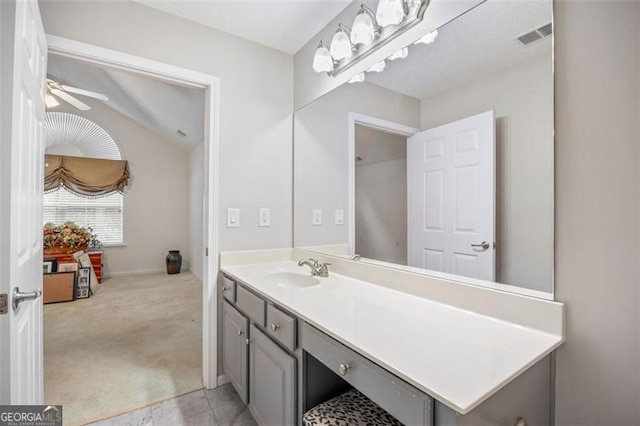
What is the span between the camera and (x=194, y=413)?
1.68 m

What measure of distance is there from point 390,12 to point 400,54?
0.19m

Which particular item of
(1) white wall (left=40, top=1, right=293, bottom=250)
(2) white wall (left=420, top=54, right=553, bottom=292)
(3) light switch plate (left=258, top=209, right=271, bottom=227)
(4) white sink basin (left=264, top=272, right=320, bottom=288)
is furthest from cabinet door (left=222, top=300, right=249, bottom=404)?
(2) white wall (left=420, top=54, right=553, bottom=292)

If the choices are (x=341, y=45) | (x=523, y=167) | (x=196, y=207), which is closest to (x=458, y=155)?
Result: (x=523, y=167)

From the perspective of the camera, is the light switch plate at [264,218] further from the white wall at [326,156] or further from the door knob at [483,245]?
the door knob at [483,245]

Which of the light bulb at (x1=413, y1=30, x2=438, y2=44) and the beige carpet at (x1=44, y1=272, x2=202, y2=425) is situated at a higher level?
the light bulb at (x1=413, y1=30, x2=438, y2=44)

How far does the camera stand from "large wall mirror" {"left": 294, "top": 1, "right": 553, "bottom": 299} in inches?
39.8

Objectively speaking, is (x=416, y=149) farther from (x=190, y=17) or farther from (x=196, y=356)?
(x=196, y=356)

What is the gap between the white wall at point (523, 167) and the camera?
3.18 ft

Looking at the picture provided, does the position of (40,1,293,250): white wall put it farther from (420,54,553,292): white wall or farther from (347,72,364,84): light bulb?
(420,54,553,292): white wall

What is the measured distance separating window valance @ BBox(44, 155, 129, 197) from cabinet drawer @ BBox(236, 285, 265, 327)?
4872 millimetres

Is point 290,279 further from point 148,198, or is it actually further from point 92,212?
point 92,212

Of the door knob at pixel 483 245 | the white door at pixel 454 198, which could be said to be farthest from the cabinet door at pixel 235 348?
the door knob at pixel 483 245

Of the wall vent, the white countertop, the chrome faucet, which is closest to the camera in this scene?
the white countertop

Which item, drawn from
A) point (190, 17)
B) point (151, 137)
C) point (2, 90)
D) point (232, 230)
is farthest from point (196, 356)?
point (151, 137)
